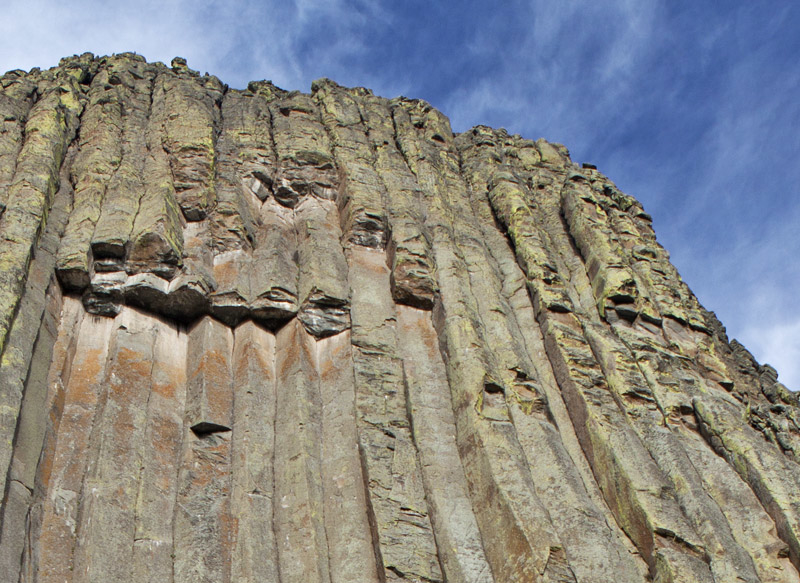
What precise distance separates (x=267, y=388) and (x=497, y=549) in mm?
4325

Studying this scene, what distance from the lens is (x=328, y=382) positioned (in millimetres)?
14383

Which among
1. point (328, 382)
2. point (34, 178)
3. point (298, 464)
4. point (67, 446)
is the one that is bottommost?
point (298, 464)

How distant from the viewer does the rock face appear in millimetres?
11742

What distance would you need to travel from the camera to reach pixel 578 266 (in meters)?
21.2

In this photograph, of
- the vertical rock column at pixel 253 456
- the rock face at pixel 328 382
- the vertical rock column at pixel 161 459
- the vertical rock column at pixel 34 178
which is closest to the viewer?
the vertical rock column at pixel 161 459

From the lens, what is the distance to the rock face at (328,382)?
38.5 ft

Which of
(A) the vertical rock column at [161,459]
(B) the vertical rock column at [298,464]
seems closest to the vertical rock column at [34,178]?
(A) the vertical rock column at [161,459]

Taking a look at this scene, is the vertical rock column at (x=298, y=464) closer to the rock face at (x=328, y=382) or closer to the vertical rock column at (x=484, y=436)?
the rock face at (x=328, y=382)

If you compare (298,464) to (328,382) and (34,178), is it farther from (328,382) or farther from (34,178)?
(34,178)

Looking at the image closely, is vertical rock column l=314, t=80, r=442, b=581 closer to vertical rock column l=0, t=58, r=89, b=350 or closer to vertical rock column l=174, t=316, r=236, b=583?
vertical rock column l=174, t=316, r=236, b=583

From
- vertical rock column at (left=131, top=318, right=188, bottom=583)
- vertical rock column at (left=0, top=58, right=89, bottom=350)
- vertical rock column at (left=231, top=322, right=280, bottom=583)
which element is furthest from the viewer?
vertical rock column at (left=0, top=58, right=89, bottom=350)

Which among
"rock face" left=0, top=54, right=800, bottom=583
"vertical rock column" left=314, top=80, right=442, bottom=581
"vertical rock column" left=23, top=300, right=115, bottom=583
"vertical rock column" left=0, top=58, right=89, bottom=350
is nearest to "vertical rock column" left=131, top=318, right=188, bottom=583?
"rock face" left=0, top=54, right=800, bottom=583

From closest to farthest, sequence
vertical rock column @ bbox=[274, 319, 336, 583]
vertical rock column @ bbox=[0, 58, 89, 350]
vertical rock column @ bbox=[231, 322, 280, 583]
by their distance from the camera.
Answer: vertical rock column @ bbox=[231, 322, 280, 583], vertical rock column @ bbox=[274, 319, 336, 583], vertical rock column @ bbox=[0, 58, 89, 350]

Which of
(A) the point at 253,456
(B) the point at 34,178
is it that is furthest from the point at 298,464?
(B) the point at 34,178
